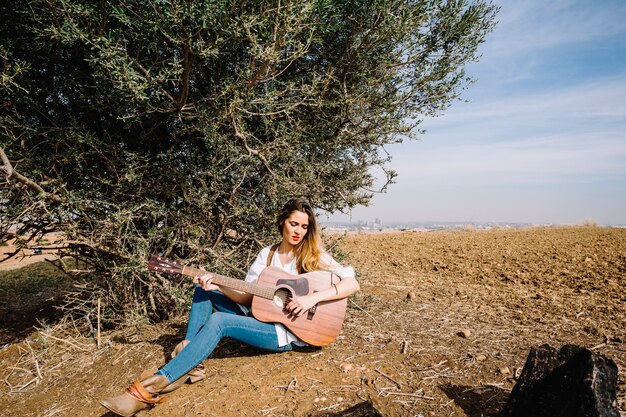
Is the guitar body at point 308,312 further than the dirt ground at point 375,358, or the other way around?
the guitar body at point 308,312

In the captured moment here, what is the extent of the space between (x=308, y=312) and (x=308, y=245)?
69 centimetres

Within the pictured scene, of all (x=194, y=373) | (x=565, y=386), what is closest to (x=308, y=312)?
(x=194, y=373)

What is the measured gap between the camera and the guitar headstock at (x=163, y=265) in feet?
12.3

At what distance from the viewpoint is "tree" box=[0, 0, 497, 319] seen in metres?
3.50

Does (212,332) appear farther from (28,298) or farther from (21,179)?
(28,298)

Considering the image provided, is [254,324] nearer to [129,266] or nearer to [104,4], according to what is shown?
[129,266]

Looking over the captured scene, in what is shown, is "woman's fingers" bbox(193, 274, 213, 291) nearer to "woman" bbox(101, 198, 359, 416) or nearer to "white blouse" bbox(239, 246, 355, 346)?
"woman" bbox(101, 198, 359, 416)

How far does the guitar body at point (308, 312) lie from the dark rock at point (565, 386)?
1.59 m

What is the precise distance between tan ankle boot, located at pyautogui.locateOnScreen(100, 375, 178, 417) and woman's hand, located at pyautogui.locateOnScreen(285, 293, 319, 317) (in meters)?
1.26

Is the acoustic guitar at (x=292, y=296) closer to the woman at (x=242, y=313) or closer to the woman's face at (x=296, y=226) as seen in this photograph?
the woman at (x=242, y=313)

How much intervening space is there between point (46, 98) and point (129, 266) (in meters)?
2.28

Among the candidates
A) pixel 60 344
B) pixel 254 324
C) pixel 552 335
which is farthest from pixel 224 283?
pixel 552 335

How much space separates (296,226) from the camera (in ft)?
12.6

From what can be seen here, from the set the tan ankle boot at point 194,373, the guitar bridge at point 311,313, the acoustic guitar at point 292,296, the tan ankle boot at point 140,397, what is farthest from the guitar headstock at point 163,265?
the guitar bridge at point 311,313
